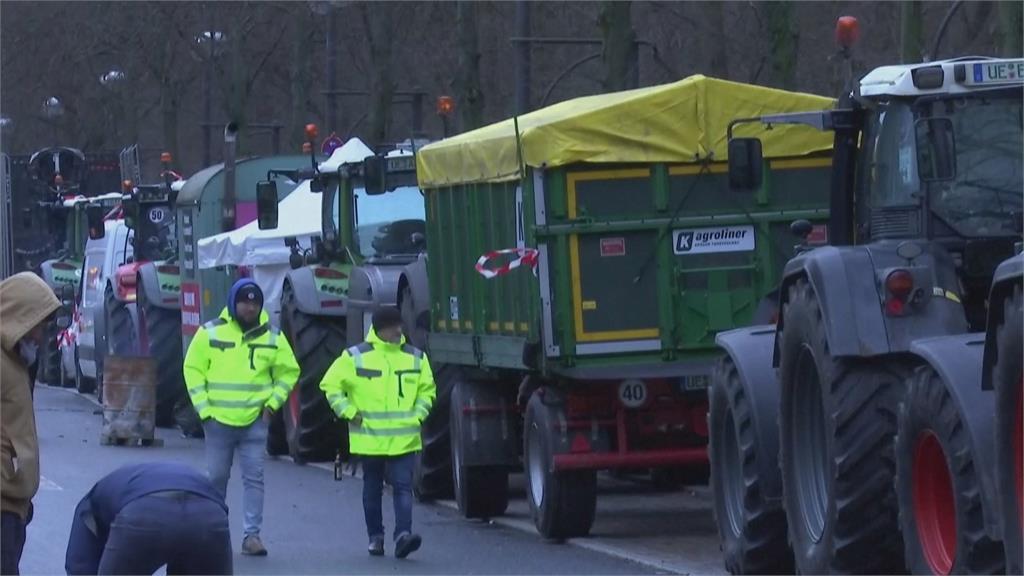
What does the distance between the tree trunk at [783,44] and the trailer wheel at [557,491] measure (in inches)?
472

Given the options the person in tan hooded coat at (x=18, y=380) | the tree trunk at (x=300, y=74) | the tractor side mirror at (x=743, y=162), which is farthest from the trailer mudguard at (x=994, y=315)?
the tree trunk at (x=300, y=74)

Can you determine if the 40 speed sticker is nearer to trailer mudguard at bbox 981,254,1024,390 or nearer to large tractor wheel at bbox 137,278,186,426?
trailer mudguard at bbox 981,254,1024,390

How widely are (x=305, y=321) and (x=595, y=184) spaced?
683cm

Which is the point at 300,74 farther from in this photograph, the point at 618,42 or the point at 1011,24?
the point at 1011,24

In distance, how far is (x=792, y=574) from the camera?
10.5 m

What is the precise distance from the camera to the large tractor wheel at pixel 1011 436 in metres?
7.22

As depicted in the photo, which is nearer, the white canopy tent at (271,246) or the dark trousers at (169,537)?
the dark trousers at (169,537)

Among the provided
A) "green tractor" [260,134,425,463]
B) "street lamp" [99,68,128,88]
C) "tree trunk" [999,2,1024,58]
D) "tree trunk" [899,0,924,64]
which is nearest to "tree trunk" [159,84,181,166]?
"street lamp" [99,68,128,88]

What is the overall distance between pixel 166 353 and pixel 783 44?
317 inches

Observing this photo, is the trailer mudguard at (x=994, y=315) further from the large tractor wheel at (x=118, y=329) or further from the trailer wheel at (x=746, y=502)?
the large tractor wheel at (x=118, y=329)

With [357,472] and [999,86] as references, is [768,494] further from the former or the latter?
[357,472]

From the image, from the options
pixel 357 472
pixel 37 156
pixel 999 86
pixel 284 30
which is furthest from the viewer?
pixel 284 30

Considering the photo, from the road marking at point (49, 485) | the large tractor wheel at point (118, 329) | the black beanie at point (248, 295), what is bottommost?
the road marking at point (49, 485)

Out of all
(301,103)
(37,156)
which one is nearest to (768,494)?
(37,156)
